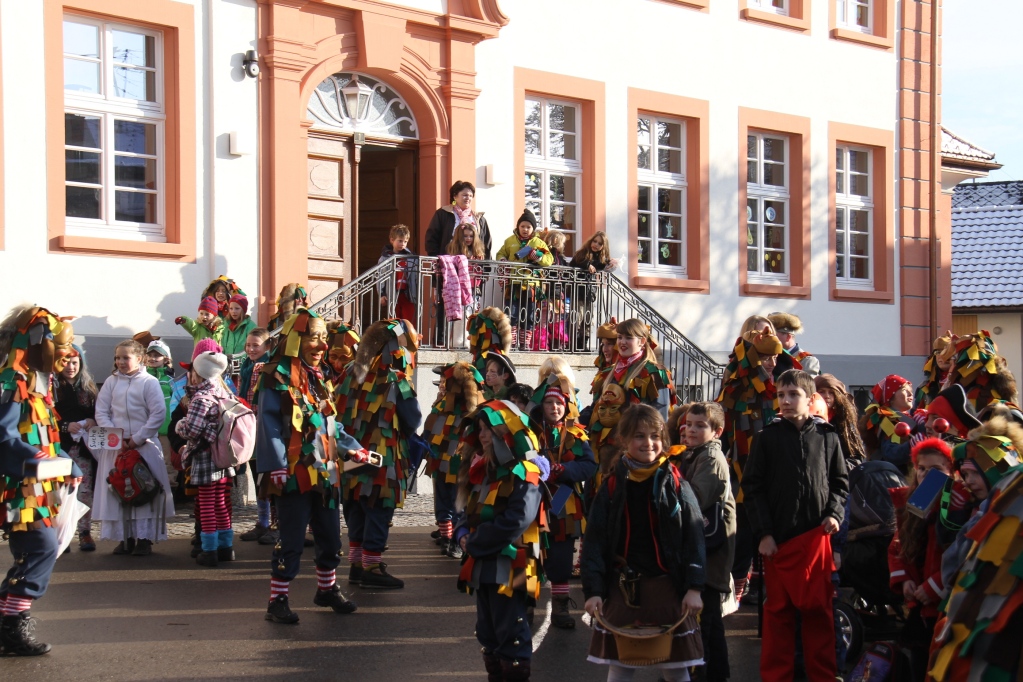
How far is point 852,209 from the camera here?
1928 centimetres

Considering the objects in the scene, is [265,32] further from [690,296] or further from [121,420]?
[690,296]

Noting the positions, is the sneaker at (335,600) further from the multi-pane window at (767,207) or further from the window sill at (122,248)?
the multi-pane window at (767,207)

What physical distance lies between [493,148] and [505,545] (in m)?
9.99

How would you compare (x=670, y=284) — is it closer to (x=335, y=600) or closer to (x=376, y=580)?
(x=376, y=580)

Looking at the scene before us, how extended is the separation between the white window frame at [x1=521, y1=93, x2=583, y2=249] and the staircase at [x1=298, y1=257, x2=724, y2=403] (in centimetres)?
141

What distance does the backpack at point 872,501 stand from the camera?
6781 millimetres

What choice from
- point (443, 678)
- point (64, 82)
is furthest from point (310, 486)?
point (64, 82)

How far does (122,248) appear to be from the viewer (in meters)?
12.5

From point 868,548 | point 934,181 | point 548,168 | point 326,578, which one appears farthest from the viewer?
point 934,181

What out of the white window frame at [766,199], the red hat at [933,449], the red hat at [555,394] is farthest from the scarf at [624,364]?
the white window frame at [766,199]

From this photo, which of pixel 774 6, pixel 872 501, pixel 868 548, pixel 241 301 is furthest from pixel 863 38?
pixel 868 548

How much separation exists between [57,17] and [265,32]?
84.2 inches

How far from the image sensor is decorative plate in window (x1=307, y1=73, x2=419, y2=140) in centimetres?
1426

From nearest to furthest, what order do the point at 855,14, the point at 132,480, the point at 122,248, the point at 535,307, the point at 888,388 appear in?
the point at 888,388, the point at 132,480, the point at 122,248, the point at 535,307, the point at 855,14
